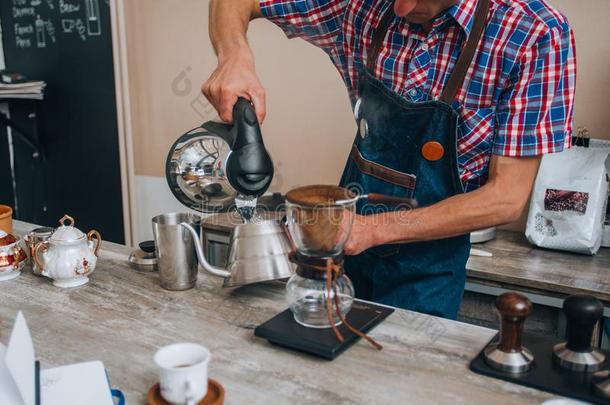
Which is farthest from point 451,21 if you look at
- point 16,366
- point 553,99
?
point 16,366

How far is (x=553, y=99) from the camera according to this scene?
1.35m

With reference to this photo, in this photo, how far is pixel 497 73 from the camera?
1401 millimetres

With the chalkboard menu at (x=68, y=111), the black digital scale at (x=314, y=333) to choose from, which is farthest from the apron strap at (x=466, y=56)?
the chalkboard menu at (x=68, y=111)

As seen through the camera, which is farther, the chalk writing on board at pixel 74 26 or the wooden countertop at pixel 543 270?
the chalk writing on board at pixel 74 26

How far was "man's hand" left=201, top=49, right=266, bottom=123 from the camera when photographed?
1.34 metres

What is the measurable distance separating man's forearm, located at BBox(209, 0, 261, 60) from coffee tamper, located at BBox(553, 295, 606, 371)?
3.36 feet

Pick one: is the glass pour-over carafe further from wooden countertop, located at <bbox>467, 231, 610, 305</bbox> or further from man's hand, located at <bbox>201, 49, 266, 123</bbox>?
wooden countertop, located at <bbox>467, 231, 610, 305</bbox>

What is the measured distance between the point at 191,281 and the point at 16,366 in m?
0.55

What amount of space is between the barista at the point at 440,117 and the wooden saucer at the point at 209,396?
0.48 m

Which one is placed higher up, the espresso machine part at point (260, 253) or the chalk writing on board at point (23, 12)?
the chalk writing on board at point (23, 12)

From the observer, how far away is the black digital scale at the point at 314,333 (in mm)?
1049

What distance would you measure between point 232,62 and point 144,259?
548mm

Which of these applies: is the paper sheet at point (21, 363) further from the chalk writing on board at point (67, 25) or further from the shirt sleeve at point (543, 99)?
the chalk writing on board at point (67, 25)

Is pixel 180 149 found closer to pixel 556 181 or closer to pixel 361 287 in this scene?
pixel 361 287
